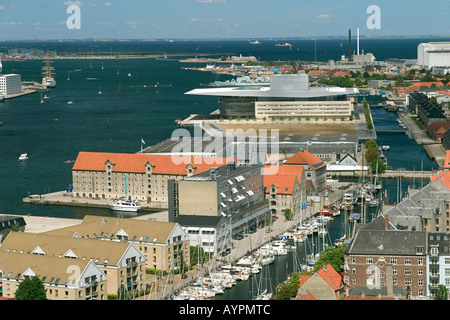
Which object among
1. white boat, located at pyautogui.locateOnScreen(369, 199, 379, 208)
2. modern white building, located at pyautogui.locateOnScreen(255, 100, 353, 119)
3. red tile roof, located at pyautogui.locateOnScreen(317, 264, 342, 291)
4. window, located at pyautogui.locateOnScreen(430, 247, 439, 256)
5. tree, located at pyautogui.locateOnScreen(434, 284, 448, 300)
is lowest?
white boat, located at pyautogui.locateOnScreen(369, 199, 379, 208)

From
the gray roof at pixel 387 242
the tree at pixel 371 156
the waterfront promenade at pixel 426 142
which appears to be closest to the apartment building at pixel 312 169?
the tree at pixel 371 156

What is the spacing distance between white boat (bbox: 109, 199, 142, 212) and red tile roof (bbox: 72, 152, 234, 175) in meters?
0.81

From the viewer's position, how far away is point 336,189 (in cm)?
1585

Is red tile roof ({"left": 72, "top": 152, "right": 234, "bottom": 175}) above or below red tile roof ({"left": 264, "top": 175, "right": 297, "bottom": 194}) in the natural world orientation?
above

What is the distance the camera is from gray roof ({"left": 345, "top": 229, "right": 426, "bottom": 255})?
846cm

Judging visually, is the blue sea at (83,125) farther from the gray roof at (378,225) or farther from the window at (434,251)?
the window at (434,251)

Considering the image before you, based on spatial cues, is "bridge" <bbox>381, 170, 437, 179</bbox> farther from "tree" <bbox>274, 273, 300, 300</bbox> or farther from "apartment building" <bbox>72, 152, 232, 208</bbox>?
"tree" <bbox>274, 273, 300, 300</bbox>

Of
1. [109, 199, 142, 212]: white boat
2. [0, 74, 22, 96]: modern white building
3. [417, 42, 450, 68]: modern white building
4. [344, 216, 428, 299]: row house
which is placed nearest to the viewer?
[344, 216, 428, 299]: row house

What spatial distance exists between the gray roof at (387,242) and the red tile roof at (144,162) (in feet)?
19.4

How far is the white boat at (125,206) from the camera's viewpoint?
46.7ft

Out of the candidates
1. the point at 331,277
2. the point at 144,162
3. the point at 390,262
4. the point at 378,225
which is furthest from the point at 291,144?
the point at 331,277

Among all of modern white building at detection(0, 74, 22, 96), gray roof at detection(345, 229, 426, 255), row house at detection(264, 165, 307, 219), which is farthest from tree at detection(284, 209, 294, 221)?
modern white building at detection(0, 74, 22, 96)

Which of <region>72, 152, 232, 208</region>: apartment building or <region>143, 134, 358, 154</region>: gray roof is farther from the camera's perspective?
<region>143, 134, 358, 154</region>: gray roof
